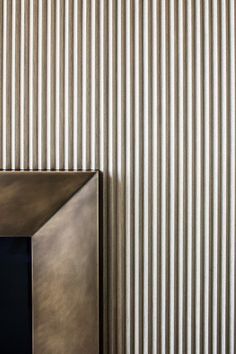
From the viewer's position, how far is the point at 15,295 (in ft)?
2.77

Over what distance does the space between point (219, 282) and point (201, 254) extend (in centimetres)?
7

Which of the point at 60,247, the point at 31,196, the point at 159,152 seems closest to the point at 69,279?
the point at 60,247

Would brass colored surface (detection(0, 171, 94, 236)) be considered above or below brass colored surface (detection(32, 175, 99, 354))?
above

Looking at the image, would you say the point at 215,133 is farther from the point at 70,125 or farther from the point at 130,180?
the point at 70,125

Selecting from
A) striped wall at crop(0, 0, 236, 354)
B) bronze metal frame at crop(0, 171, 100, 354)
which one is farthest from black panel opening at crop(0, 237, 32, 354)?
striped wall at crop(0, 0, 236, 354)

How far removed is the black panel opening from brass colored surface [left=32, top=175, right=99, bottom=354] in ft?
0.07

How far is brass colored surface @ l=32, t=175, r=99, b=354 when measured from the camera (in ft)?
2.73

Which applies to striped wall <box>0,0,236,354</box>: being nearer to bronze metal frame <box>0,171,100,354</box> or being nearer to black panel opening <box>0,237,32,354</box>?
bronze metal frame <box>0,171,100,354</box>

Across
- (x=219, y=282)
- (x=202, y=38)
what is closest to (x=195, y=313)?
(x=219, y=282)

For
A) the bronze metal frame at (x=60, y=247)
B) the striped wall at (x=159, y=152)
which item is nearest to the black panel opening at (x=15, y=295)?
the bronze metal frame at (x=60, y=247)

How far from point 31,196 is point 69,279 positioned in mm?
185

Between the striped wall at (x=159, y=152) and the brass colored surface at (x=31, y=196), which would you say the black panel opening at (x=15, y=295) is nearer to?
the brass colored surface at (x=31, y=196)

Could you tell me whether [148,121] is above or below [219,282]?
above

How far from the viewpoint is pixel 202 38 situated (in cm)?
91
